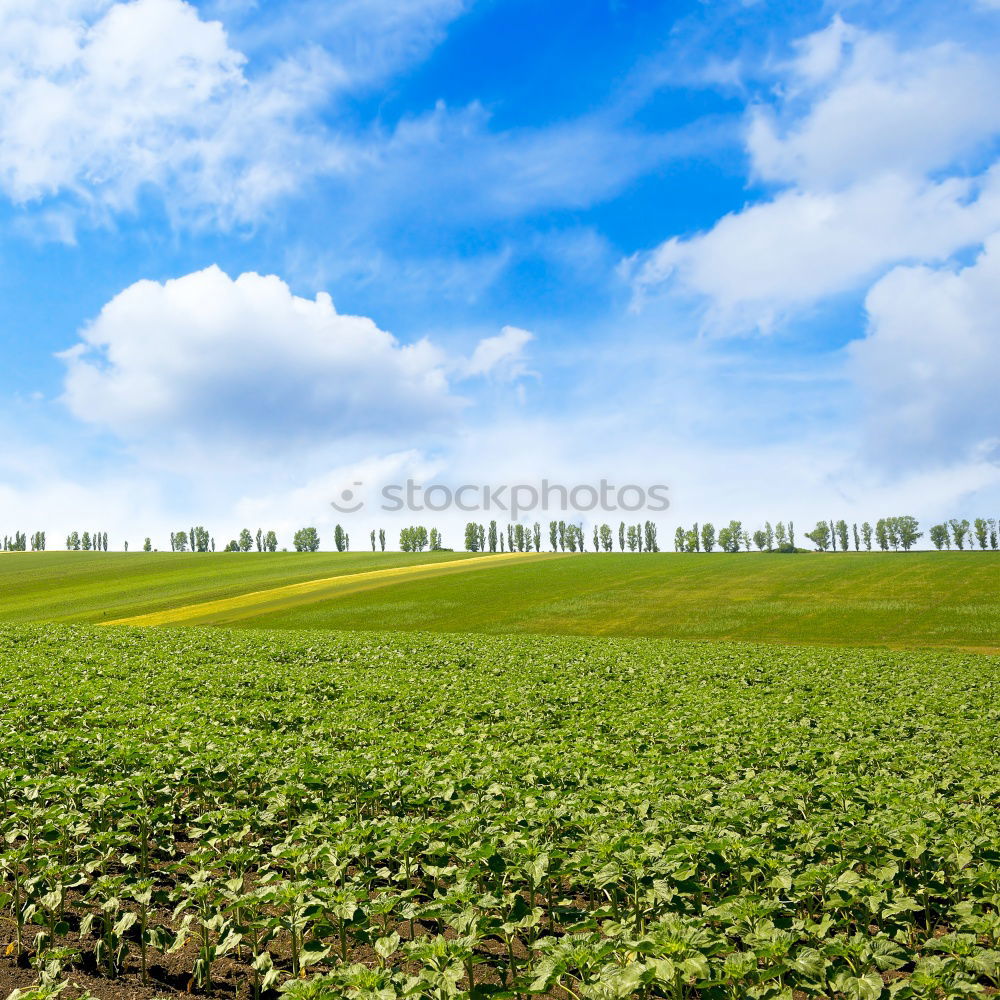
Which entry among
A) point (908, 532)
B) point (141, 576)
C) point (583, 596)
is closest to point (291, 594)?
point (141, 576)

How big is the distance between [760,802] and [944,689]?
1942 cm

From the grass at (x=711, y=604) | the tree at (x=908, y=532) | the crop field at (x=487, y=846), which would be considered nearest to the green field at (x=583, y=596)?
the grass at (x=711, y=604)

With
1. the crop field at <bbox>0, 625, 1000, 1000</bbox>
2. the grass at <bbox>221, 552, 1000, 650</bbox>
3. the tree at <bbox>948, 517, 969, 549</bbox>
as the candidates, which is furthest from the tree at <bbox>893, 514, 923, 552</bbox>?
the crop field at <bbox>0, 625, 1000, 1000</bbox>

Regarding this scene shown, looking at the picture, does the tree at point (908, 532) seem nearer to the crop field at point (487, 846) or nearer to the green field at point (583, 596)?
the green field at point (583, 596)

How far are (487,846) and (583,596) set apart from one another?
63074 millimetres

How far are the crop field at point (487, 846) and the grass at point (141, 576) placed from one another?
184 ft

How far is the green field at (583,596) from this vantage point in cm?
5491

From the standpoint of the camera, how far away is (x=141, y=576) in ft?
301

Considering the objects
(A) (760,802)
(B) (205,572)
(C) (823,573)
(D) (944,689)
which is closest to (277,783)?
(A) (760,802)

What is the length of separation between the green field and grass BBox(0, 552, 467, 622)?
370mm

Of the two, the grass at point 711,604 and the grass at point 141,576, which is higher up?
the grass at point 141,576

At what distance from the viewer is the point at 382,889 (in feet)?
24.9

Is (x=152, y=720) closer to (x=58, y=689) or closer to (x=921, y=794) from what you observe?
(x=58, y=689)

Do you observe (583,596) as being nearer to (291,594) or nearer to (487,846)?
(291,594)
